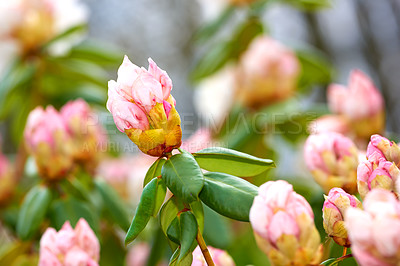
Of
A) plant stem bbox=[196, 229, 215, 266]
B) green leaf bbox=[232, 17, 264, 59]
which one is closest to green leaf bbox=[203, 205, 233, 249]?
plant stem bbox=[196, 229, 215, 266]

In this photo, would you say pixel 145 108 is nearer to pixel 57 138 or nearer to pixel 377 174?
pixel 377 174

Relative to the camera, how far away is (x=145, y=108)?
34 cm

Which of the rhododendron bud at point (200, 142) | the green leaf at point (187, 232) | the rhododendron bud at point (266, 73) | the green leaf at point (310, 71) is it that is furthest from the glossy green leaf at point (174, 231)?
the green leaf at point (310, 71)

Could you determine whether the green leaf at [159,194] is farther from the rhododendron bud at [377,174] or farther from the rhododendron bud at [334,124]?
the rhododendron bud at [334,124]

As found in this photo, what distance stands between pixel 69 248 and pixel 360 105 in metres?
0.48

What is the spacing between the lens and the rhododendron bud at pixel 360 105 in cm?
72

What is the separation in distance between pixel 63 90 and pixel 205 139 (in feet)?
0.85

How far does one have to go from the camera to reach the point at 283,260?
1.04ft

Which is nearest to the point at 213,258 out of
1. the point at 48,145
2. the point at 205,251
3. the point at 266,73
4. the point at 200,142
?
the point at 205,251

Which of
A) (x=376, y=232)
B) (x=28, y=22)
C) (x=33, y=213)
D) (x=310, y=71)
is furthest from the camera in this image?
(x=310, y=71)

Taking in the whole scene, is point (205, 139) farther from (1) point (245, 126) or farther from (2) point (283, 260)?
(2) point (283, 260)

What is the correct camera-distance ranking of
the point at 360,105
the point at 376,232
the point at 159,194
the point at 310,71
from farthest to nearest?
the point at 310,71 → the point at 360,105 → the point at 159,194 → the point at 376,232

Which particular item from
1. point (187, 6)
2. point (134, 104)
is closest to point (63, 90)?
point (134, 104)

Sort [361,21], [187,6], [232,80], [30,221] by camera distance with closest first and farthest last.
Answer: [30,221], [232,80], [361,21], [187,6]
